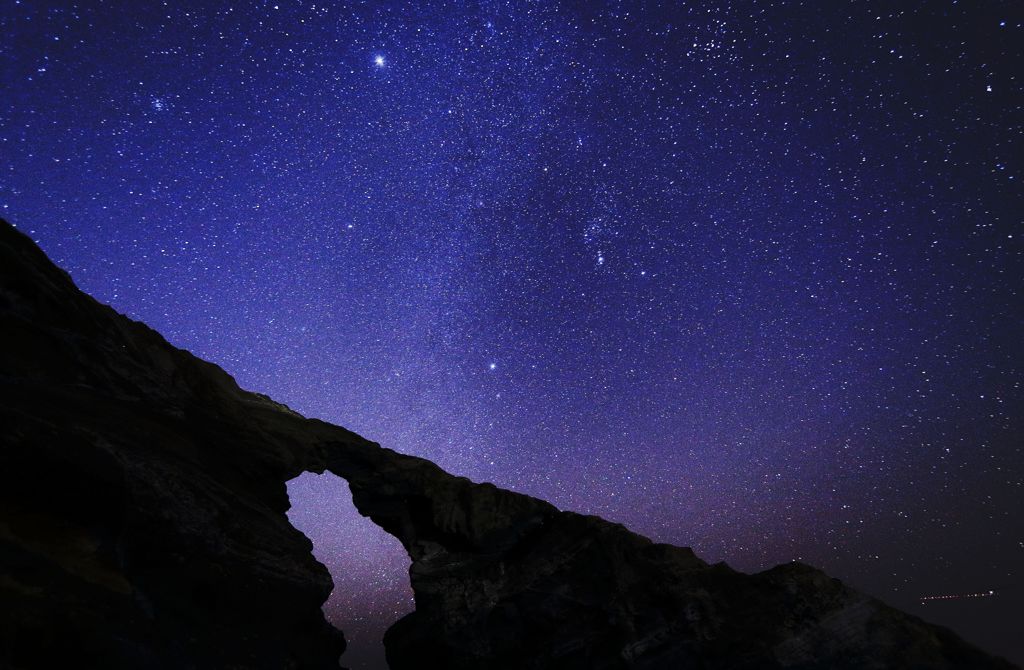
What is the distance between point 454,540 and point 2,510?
48.4 ft

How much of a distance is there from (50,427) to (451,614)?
15.0 m

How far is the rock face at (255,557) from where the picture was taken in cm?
979

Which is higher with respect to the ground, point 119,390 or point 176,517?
point 119,390

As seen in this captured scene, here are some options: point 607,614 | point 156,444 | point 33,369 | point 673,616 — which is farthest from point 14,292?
point 673,616

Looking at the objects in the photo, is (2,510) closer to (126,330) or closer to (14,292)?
(14,292)

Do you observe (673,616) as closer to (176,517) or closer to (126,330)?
(176,517)

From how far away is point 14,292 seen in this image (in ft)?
37.1

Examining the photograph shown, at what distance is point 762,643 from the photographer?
17.5 m

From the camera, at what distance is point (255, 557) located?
14.6 meters

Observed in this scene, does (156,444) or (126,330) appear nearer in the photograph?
(156,444)

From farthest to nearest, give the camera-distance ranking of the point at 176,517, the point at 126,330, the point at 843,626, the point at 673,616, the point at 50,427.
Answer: the point at 673,616 < the point at 843,626 < the point at 126,330 < the point at 176,517 < the point at 50,427

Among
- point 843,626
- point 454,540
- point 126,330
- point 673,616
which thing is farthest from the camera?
point 454,540

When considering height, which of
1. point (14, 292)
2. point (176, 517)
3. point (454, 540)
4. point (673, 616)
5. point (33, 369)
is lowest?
point (673, 616)

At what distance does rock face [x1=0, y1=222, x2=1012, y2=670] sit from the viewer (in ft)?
32.1
